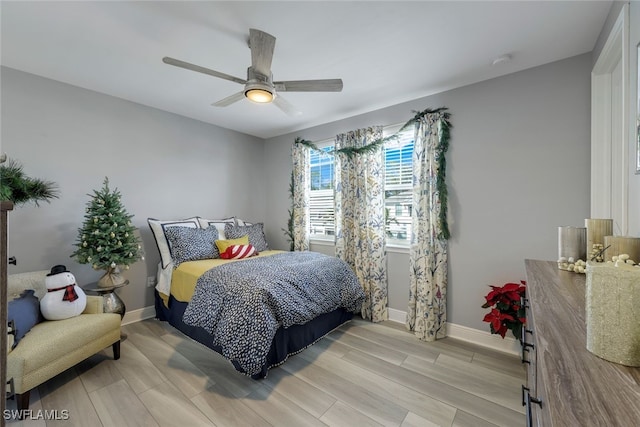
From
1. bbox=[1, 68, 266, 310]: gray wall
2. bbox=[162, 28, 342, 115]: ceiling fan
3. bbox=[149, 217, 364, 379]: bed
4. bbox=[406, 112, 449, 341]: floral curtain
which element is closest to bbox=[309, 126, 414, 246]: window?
bbox=[406, 112, 449, 341]: floral curtain

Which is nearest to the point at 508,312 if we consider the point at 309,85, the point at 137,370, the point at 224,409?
the point at 224,409

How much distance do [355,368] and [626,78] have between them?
252 cm

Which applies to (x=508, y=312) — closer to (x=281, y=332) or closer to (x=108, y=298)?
(x=281, y=332)

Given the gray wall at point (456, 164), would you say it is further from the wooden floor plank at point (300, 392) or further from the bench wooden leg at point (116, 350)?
the wooden floor plank at point (300, 392)

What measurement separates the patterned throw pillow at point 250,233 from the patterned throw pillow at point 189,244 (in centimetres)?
28

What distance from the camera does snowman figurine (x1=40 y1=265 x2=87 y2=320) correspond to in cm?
194

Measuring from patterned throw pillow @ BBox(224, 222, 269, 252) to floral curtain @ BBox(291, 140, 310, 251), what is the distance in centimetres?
53

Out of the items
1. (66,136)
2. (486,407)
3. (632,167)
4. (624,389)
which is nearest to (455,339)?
(486,407)

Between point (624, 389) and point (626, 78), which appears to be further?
point (626, 78)

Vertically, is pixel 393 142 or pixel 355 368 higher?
pixel 393 142

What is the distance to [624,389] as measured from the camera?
18.7 inches

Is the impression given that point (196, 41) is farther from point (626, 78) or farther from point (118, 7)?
point (626, 78)

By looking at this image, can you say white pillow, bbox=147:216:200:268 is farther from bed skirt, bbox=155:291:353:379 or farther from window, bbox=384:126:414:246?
window, bbox=384:126:414:246

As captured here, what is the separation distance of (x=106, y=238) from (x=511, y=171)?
12.6ft
